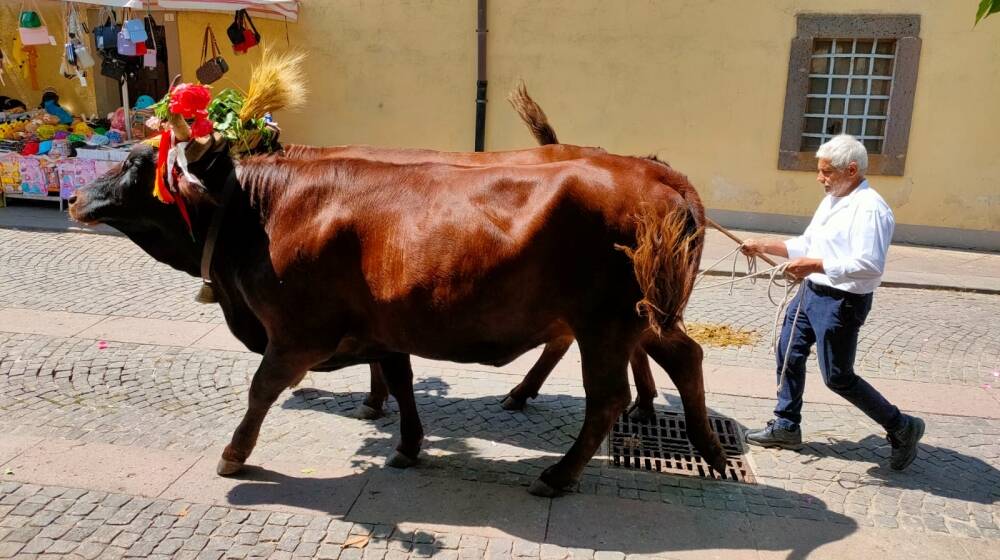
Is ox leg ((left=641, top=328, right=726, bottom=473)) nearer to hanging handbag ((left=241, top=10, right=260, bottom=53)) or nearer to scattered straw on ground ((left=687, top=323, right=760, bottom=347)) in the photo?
scattered straw on ground ((left=687, top=323, right=760, bottom=347))

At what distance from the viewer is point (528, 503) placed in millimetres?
3789

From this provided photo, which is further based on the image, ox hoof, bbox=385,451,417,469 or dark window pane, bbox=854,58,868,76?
dark window pane, bbox=854,58,868,76

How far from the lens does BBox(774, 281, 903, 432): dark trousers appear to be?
395 cm

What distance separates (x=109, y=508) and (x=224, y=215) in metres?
1.43

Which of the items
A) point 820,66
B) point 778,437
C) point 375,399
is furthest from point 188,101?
point 820,66

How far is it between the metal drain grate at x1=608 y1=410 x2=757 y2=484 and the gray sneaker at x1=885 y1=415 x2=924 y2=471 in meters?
0.74

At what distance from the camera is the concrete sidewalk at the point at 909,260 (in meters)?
8.13

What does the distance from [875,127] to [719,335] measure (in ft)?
17.5

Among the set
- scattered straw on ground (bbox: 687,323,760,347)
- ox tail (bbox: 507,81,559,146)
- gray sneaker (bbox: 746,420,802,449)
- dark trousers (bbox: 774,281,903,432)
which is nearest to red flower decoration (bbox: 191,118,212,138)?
ox tail (bbox: 507,81,559,146)

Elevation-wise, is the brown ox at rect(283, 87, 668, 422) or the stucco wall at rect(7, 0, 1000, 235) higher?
the stucco wall at rect(7, 0, 1000, 235)

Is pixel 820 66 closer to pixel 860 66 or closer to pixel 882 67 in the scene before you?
pixel 860 66

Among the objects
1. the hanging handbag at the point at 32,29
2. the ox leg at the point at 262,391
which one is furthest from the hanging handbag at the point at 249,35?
the ox leg at the point at 262,391

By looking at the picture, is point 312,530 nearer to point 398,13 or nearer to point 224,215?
point 224,215

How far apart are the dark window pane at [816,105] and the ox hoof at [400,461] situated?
7.94 meters
